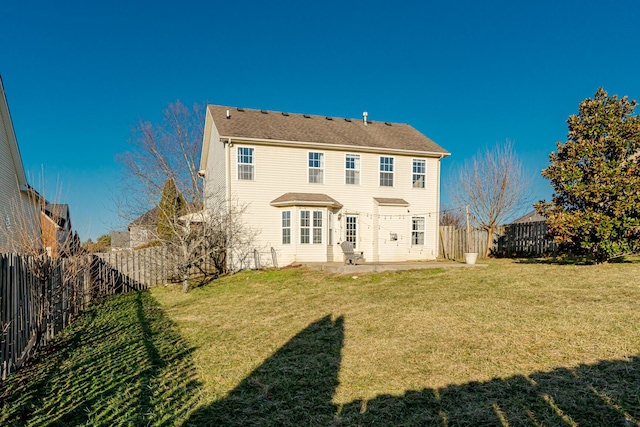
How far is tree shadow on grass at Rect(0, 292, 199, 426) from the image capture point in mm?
3432

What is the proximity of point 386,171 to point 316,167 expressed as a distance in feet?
11.4

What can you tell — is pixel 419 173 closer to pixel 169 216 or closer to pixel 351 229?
pixel 351 229

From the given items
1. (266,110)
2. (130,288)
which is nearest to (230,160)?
(266,110)

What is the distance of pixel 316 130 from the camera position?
17469mm

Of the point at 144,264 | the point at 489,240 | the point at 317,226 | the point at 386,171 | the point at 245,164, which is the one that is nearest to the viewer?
the point at 144,264

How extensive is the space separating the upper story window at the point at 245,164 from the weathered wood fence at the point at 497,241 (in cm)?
1017

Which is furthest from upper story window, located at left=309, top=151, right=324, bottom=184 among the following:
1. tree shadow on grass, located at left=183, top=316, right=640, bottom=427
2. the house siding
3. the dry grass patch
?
tree shadow on grass, located at left=183, top=316, right=640, bottom=427

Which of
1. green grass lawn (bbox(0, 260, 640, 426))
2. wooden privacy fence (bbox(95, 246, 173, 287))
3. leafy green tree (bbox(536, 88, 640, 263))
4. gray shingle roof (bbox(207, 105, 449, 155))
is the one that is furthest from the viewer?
gray shingle roof (bbox(207, 105, 449, 155))

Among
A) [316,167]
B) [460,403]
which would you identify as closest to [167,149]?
[316,167]

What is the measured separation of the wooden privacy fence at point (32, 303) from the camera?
14.4 feet

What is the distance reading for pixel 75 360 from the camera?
16.8ft

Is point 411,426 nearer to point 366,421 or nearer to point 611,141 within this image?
point 366,421

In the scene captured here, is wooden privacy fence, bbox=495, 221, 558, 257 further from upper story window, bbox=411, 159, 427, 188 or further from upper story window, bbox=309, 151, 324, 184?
upper story window, bbox=309, 151, 324, 184

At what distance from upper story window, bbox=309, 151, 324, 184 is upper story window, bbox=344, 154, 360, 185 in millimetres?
1214
